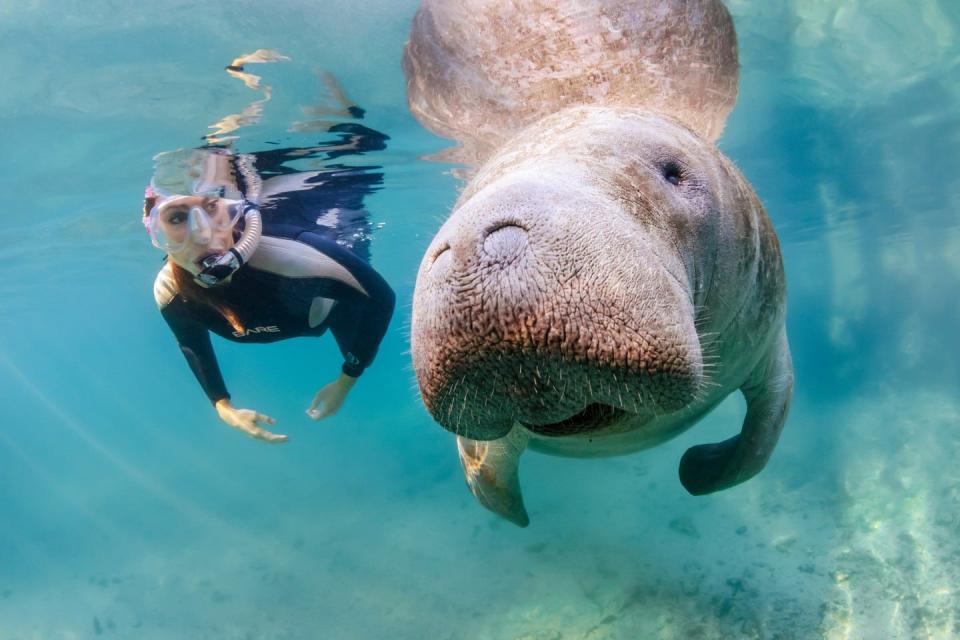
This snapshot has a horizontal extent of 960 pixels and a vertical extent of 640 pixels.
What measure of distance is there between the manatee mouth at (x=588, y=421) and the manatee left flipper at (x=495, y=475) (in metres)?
2.07

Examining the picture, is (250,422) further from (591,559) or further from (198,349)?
(591,559)

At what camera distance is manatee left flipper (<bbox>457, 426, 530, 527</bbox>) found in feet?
13.1

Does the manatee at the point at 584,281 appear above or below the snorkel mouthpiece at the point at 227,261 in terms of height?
above

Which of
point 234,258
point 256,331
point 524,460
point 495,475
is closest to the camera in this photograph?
point 495,475

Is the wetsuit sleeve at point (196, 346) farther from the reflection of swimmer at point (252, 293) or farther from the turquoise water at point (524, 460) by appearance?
the turquoise water at point (524, 460)

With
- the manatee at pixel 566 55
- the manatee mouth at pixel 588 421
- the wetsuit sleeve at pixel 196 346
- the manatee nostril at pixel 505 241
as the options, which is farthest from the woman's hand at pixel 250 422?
the manatee nostril at pixel 505 241

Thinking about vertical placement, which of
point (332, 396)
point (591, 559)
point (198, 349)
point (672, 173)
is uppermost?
point (672, 173)

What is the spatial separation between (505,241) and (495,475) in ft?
9.63

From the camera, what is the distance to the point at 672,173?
89.0 inches

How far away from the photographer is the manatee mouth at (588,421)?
5.98 ft

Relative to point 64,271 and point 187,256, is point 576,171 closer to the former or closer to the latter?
point 187,256

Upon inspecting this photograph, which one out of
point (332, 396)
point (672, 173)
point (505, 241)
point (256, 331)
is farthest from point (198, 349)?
point (505, 241)

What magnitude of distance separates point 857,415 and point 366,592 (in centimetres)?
1322

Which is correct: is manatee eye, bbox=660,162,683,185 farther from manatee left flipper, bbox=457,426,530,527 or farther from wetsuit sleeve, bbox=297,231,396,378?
wetsuit sleeve, bbox=297,231,396,378
